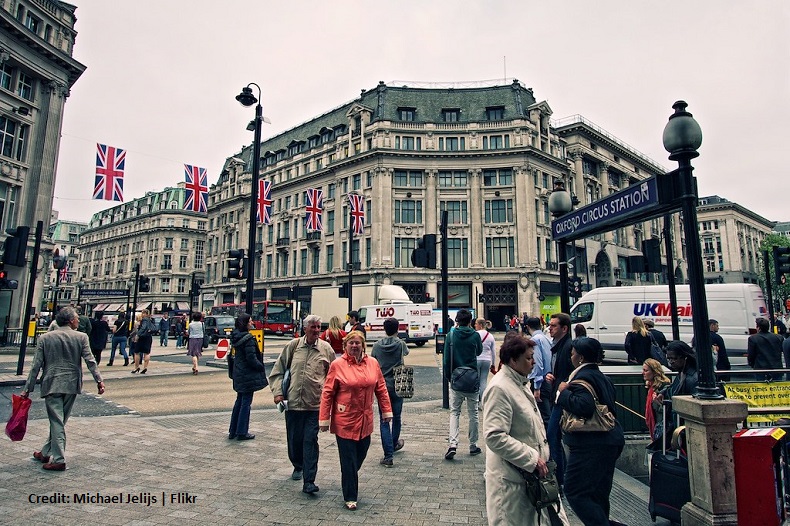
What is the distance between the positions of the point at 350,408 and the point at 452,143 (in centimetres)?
4333

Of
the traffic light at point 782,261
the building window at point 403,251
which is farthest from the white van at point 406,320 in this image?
the traffic light at point 782,261

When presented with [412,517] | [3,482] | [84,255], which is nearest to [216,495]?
[412,517]

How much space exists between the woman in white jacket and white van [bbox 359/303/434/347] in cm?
2449

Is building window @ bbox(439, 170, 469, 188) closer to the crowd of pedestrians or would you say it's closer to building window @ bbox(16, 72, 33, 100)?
building window @ bbox(16, 72, 33, 100)

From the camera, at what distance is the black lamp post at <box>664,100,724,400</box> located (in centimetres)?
427

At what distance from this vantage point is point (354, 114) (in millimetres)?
47812

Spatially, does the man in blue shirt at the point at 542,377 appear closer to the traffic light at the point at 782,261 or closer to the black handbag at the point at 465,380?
the black handbag at the point at 465,380

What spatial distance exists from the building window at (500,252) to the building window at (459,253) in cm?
205

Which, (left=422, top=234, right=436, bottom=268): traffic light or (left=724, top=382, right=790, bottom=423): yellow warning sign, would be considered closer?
(left=724, top=382, right=790, bottom=423): yellow warning sign

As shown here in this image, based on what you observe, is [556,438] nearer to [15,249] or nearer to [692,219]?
[692,219]

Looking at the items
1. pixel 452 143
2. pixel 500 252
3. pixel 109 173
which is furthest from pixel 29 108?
pixel 500 252

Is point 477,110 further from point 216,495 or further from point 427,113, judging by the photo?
point 216,495

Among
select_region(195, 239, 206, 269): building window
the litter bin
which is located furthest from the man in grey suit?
select_region(195, 239, 206, 269): building window

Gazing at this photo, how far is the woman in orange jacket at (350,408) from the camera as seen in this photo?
4.60m
